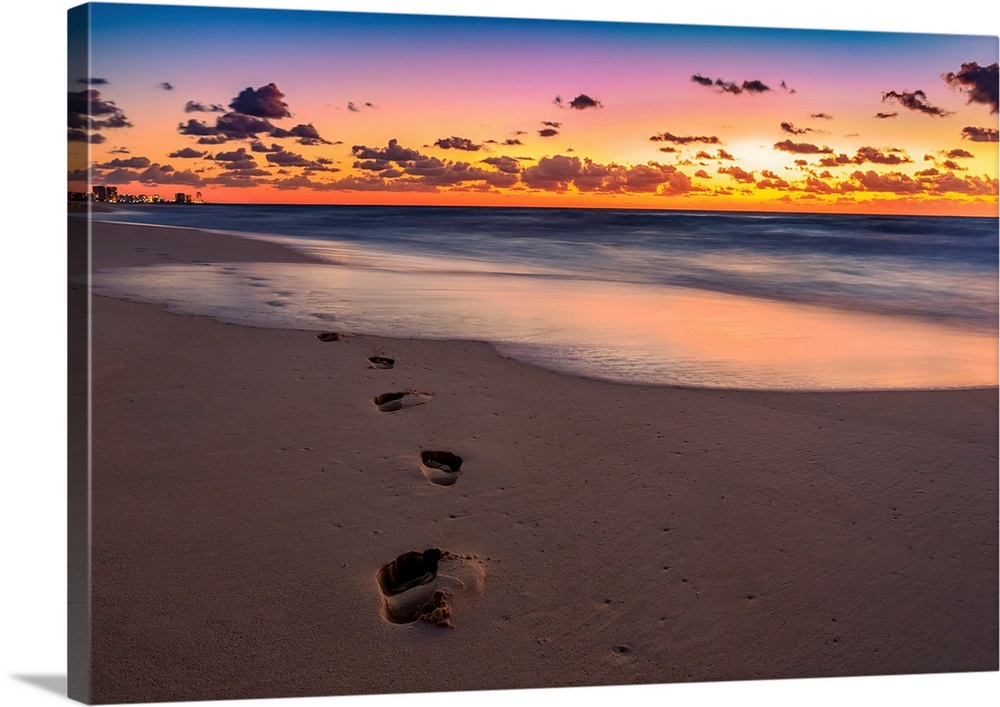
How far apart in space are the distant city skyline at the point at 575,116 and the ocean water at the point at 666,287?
0.10 m

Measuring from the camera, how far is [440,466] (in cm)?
314

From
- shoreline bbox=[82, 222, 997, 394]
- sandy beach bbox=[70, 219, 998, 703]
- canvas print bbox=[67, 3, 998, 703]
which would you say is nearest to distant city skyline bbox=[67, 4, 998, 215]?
canvas print bbox=[67, 3, 998, 703]

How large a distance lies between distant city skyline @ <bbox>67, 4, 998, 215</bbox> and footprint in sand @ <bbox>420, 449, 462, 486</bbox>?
89 cm

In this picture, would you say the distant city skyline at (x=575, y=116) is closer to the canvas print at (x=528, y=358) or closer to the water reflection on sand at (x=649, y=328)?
the canvas print at (x=528, y=358)

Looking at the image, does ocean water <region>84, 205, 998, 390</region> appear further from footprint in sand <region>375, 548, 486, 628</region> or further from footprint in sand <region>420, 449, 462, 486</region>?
footprint in sand <region>375, 548, 486, 628</region>

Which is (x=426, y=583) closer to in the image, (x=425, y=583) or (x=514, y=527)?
(x=425, y=583)

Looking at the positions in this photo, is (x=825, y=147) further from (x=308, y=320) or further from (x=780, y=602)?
(x=308, y=320)

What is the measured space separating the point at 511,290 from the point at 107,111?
1.63 metres

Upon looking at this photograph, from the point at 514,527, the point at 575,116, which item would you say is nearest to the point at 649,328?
the point at 575,116

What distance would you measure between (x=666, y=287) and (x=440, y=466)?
107 centimetres

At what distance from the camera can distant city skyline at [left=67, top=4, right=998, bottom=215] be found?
121 inches

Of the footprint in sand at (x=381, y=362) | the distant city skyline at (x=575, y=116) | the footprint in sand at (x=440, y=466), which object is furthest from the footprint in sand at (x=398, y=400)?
the distant city skyline at (x=575, y=116)

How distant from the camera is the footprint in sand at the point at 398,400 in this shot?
3467 mm

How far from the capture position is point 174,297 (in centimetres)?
432
